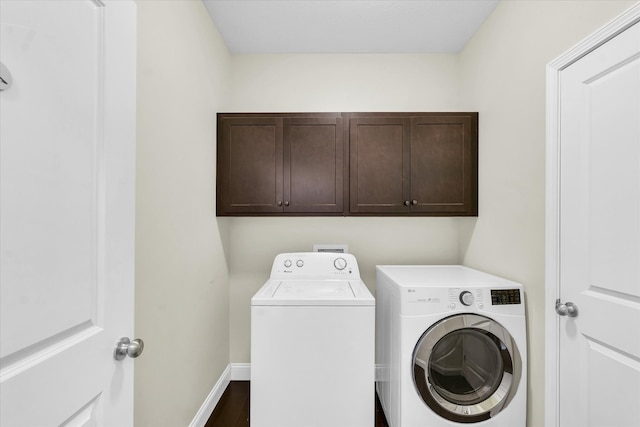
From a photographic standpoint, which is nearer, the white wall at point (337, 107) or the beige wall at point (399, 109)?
the beige wall at point (399, 109)

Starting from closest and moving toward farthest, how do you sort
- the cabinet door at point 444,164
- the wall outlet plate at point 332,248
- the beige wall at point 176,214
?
the beige wall at point 176,214
the cabinet door at point 444,164
the wall outlet plate at point 332,248

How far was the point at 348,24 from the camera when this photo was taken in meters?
2.11

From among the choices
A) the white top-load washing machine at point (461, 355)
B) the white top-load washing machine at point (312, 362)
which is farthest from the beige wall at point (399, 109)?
the white top-load washing machine at point (312, 362)

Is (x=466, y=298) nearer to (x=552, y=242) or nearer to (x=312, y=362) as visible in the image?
(x=552, y=242)

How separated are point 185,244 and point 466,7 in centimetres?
225

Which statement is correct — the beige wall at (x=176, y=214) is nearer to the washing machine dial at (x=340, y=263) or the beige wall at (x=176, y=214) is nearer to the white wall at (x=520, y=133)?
the washing machine dial at (x=340, y=263)

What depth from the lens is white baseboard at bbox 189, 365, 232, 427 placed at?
6.09 ft

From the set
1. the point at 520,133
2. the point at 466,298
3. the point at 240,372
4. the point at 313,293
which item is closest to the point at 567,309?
the point at 466,298

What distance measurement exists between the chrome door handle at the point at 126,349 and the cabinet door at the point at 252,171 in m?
1.40

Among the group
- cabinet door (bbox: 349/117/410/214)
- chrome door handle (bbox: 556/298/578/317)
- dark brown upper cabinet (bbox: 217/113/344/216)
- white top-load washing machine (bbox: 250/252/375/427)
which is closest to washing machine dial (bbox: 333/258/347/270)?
dark brown upper cabinet (bbox: 217/113/344/216)

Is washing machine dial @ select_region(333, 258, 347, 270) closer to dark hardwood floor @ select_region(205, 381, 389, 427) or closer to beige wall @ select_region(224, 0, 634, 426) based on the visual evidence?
beige wall @ select_region(224, 0, 634, 426)

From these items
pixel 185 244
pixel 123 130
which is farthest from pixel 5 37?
pixel 185 244

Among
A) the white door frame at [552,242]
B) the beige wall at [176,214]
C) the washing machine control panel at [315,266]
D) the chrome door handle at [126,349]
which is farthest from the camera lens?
the washing machine control panel at [315,266]

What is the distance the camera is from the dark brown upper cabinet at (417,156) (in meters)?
2.16
